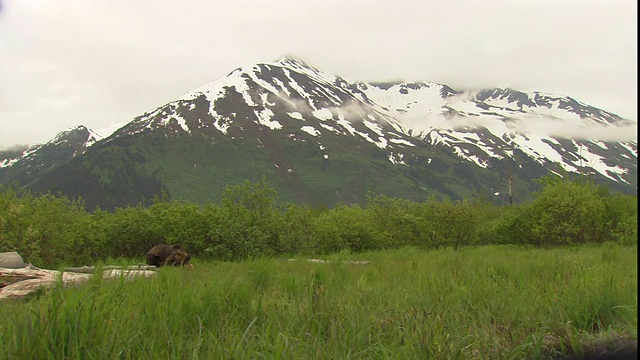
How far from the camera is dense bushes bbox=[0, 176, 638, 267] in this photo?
69.5 ft

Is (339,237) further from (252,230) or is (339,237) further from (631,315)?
(631,315)

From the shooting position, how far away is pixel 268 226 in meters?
25.3

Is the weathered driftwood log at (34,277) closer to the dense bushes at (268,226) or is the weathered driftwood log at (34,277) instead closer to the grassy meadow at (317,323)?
the grassy meadow at (317,323)

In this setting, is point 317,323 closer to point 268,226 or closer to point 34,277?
point 34,277

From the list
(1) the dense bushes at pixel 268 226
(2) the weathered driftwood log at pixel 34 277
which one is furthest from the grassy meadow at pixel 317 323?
(1) the dense bushes at pixel 268 226

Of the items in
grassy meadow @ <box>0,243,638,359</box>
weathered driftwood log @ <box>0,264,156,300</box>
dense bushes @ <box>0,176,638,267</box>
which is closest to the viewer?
grassy meadow @ <box>0,243,638,359</box>

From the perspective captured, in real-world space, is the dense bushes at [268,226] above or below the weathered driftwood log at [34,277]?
below

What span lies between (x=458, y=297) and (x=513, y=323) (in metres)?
1.01

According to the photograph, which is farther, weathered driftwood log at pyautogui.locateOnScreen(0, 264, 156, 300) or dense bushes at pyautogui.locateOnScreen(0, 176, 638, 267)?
dense bushes at pyautogui.locateOnScreen(0, 176, 638, 267)

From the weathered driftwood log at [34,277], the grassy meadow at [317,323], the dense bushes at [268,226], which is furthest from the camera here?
the dense bushes at [268,226]

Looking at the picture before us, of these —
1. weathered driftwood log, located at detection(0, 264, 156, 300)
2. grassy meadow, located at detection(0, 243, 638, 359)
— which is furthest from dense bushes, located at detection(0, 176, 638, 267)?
grassy meadow, located at detection(0, 243, 638, 359)

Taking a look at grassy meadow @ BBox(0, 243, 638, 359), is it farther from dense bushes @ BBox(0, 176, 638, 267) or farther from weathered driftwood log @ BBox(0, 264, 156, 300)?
dense bushes @ BBox(0, 176, 638, 267)

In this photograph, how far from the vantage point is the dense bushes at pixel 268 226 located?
21.2 meters

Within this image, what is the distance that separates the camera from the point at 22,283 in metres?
6.95
